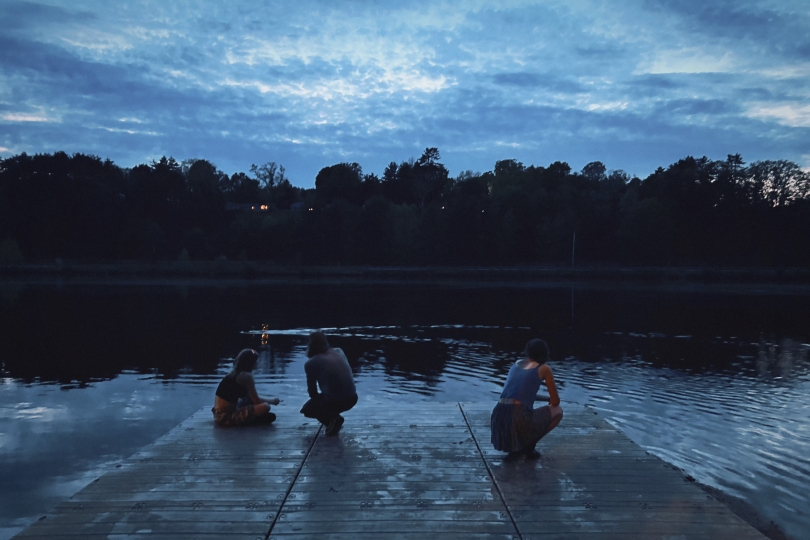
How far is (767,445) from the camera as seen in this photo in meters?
11.1

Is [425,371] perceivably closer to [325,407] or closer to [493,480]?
[325,407]

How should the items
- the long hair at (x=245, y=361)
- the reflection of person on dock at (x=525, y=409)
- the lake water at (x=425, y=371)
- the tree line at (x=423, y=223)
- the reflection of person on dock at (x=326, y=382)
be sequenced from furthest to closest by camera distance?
the tree line at (x=423, y=223) < the lake water at (x=425, y=371) < the long hair at (x=245, y=361) < the reflection of person on dock at (x=326, y=382) < the reflection of person on dock at (x=525, y=409)

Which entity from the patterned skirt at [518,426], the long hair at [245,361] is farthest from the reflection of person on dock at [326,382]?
the patterned skirt at [518,426]

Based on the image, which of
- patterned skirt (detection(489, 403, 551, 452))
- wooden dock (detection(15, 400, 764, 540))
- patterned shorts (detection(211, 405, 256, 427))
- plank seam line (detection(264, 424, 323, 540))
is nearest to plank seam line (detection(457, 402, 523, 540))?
wooden dock (detection(15, 400, 764, 540))

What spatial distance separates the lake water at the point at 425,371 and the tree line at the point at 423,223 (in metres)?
51.7

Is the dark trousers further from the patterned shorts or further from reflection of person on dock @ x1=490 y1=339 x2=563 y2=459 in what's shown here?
reflection of person on dock @ x1=490 y1=339 x2=563 y2=459

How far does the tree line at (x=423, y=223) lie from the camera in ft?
292

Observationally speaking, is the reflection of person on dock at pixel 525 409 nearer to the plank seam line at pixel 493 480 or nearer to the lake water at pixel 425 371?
the plank seam line at pixel 493 480

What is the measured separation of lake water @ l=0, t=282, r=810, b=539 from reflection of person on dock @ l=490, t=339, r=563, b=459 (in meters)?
3.32

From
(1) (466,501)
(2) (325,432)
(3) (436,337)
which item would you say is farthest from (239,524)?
(3) (436,337)

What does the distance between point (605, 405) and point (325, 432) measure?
310 inches

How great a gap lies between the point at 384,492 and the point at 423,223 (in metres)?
89.7

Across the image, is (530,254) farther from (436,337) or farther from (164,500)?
(164,500)

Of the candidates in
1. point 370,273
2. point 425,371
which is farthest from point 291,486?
point 370,273
